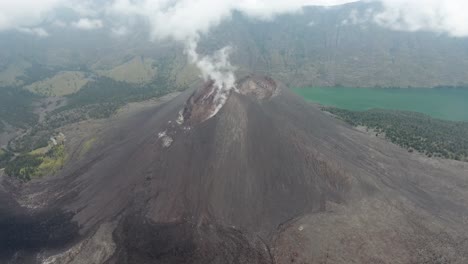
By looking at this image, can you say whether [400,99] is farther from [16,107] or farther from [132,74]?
[16,107]

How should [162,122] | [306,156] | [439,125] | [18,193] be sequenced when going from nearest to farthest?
[306,156] < [18,193] < [162,122] < [439,125]

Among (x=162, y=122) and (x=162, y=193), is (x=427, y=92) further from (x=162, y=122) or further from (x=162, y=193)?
(x=162, y=193)

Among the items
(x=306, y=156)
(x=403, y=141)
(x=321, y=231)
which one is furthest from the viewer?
(x=403, y=141)

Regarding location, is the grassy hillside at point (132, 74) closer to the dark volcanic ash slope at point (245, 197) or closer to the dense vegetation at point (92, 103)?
the dense vegetation at point (92, 103)

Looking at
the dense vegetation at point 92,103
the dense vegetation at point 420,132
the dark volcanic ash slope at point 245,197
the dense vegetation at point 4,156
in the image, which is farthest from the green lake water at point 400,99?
the dense vegetation at point 4,156

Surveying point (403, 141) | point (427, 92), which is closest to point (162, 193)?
point (403, 141)

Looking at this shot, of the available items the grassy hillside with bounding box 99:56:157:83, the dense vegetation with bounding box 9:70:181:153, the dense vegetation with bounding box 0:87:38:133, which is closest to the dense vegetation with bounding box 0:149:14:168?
the dense vegetation with bounding box 9:70:181:153

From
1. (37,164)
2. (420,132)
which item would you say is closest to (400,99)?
(420,132)
